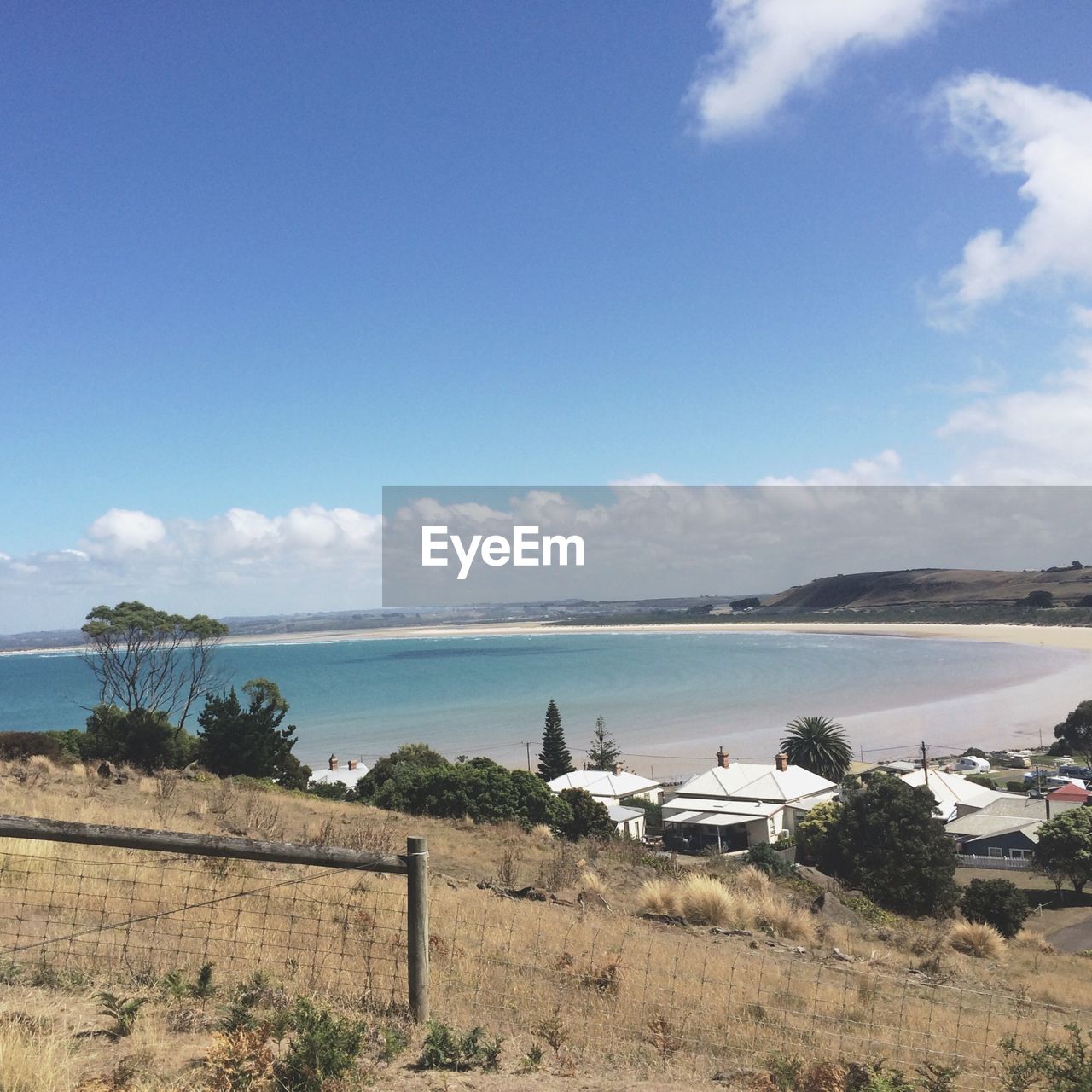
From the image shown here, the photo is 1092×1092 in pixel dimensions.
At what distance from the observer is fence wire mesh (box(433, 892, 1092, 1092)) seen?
577cm

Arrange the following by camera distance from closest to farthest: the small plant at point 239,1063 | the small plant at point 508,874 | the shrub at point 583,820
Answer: the small plant at point 239,1063 < the small plant at point 508,874 < the shrub at point 583,820

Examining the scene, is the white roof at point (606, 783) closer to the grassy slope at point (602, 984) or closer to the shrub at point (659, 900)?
the grassy slope at point (602, 984)

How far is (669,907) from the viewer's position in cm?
1185

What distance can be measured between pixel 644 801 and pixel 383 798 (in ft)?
48.3

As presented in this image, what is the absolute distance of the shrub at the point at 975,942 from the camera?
44.2 feet

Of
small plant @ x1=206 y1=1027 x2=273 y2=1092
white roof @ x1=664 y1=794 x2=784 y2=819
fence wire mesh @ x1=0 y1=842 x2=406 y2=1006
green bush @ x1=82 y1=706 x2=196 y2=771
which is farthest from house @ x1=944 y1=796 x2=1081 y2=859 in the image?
small plant @ x1=206 y1=1027 x2=273 y2=1092

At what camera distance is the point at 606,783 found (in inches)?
1454

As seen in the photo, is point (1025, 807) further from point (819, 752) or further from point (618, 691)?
point (618, 691)

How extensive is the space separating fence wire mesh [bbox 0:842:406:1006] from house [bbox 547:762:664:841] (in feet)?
85.0

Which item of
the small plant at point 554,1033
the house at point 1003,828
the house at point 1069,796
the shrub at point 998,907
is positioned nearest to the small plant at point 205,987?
the small plant at point 554,1033

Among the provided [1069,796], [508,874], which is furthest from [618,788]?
[508,874]

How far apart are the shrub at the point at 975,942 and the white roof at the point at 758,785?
20461 millimetres

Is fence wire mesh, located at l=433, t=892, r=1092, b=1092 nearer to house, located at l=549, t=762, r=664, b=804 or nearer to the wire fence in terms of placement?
the wire fence

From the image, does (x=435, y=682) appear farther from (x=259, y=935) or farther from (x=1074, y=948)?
(x=259, y=935)
